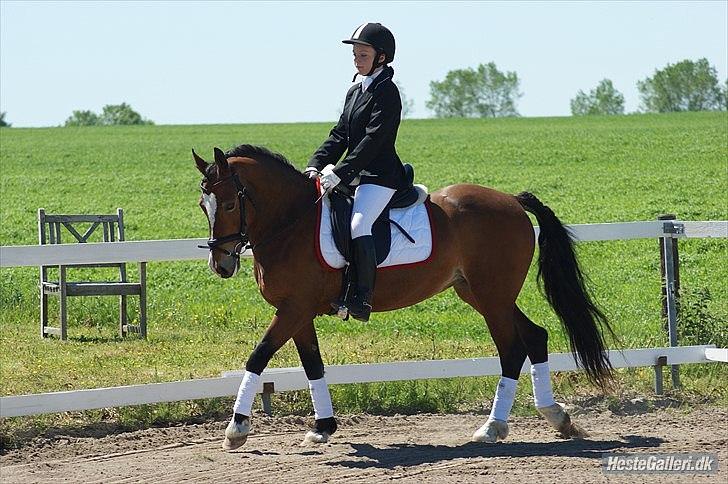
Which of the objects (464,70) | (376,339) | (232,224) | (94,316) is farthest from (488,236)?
(464,70)

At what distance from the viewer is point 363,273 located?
7.83 meters

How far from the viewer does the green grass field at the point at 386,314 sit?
390 inches

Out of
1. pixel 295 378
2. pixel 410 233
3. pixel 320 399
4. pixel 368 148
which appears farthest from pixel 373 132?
pixel 295 378

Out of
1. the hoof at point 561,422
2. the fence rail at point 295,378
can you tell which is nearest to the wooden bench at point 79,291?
the fence rail at point 295,378

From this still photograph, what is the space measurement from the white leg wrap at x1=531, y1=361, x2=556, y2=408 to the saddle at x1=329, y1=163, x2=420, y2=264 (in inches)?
53.2

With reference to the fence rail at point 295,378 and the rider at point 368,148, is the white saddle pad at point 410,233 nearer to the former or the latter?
the rider at point 368,148

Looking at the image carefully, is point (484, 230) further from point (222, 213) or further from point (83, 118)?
point (83, 118)

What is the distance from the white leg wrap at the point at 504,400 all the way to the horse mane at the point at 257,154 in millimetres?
2087

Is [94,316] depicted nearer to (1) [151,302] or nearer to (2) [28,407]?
(1) [151,302]

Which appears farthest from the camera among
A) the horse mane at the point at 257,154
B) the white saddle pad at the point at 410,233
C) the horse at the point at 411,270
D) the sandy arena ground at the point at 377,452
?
the white saddle pad at the point at 410,233

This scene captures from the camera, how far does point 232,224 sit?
25.2ft

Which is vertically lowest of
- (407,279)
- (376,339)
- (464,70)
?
(376,339)

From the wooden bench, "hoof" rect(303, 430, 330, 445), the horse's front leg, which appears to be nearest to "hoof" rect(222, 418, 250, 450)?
the horse's front leg

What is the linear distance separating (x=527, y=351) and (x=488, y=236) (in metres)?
0.89
